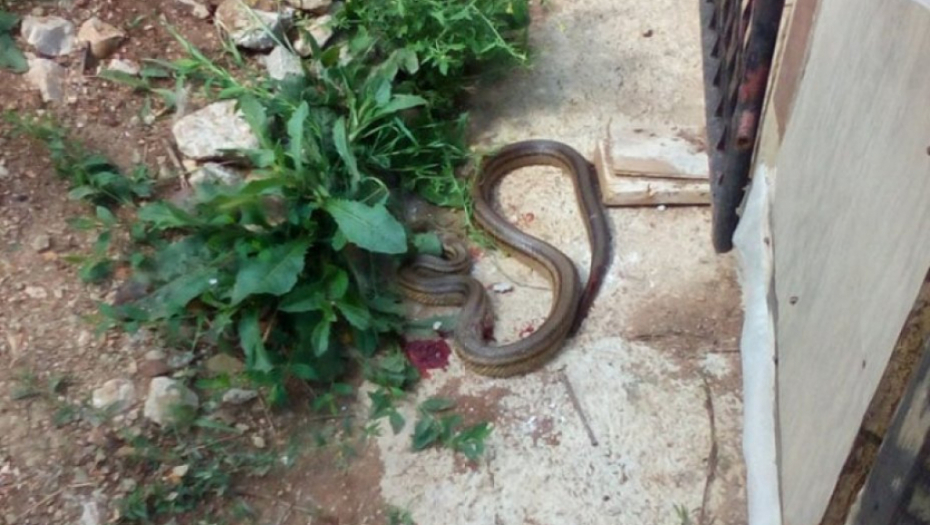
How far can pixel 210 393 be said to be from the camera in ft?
10.7

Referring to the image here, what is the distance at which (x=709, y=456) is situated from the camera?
3.25 m

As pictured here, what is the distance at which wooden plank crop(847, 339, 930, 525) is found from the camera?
166 centimetres

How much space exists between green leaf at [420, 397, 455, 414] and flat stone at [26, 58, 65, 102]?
5.43 feet

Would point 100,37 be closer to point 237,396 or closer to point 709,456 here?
point 237,396

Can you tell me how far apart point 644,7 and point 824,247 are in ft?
9.07

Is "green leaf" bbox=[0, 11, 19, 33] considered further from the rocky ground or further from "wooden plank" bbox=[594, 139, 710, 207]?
"wooden plank" bbox=[594, 139, 710, 207]

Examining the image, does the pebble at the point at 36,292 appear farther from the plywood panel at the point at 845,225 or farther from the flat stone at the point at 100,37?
the plywood panel at the point at 845,225

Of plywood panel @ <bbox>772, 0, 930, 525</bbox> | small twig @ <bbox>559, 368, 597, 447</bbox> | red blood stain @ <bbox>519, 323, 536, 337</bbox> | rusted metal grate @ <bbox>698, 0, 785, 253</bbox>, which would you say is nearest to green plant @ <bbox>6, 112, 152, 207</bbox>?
red blood stain @ <bbox>519, 323, 536, 337</bbox>

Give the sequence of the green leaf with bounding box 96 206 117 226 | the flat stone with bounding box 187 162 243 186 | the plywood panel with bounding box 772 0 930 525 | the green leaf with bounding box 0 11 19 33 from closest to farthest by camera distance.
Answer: the plywood panel with bounding box 772 0 930 525 < the green leaf with bounding box 96 206 117 226 < the flat stone with bounding box 187 162 243 186 < the green leaf with bounding box 0 11 19 33

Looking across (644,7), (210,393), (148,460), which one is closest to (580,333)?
(210,393)

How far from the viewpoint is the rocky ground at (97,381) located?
2.97 metres

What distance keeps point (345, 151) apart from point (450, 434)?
100 centimetres

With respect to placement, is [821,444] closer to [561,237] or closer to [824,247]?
[824,247]

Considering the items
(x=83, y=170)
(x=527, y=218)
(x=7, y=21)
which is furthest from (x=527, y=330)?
(x=7, y=21)
